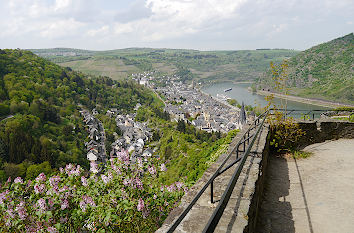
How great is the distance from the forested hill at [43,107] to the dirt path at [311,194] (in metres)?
39.6

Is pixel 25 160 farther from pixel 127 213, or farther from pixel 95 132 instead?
pixel 127 213

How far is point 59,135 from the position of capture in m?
61.7

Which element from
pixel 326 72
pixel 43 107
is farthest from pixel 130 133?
pixel 326 72

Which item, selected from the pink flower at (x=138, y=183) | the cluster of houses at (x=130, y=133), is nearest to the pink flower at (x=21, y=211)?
the pink flower at (x=138, y=183)

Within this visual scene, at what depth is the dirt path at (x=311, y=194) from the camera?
379 cm

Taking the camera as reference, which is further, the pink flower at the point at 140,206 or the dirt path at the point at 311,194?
the pink flower at the point at 140,206

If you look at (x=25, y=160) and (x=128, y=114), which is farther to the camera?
(x=128, y=114)

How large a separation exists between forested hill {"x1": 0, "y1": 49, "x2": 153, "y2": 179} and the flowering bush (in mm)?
37736

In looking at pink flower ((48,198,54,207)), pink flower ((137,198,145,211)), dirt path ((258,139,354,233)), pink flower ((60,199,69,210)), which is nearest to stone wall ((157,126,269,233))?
dirt path ((258,139,354,233))

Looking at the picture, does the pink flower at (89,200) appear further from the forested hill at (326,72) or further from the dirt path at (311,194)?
the forested hill at (326,72)

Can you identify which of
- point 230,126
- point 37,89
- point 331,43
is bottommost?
point 230,126

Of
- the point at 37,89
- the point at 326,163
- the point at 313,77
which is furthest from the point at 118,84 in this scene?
the point at 326,163

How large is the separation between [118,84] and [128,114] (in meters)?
35.0

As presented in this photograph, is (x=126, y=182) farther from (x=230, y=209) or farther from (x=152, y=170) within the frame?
(x=230, y=209)
